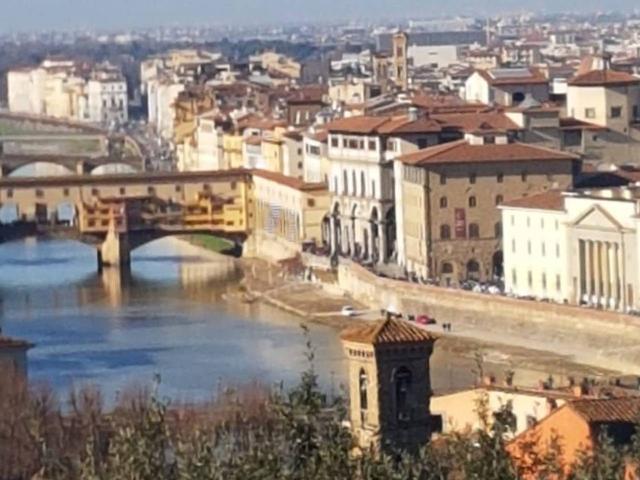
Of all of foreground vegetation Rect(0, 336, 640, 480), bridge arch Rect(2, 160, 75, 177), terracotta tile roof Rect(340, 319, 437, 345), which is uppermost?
foreground vegetation Rect(0, 336, 640, 480)

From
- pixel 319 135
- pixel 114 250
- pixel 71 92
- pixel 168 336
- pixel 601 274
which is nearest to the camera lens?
pixel 601 274

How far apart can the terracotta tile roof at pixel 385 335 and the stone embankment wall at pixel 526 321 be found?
1066 centimetres

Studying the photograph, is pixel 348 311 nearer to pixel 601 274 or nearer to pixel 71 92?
pixel 601 274

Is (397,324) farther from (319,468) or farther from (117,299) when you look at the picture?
(117,299)

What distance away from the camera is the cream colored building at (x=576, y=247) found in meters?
26.6

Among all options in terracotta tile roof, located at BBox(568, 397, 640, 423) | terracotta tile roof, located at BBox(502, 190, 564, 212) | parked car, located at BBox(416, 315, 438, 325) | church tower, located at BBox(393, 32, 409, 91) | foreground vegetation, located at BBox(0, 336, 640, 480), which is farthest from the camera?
church tower, located at BBox(393, 32, 409, 91)

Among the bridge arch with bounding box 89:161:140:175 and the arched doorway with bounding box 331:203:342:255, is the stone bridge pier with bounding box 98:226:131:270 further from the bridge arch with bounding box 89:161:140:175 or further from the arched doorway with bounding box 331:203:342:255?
the bridge arch with bounding box 89:161:140:175

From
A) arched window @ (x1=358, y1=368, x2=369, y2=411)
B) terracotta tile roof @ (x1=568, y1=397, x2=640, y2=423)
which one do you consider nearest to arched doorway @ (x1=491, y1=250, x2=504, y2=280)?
terracotta tile roof @ (x1=568, y1=397, x2=640, y2=423)

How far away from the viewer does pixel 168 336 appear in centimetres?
2789

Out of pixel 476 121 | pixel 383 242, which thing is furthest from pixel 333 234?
pixel 476 121

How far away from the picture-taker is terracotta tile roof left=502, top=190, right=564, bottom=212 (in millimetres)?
28297

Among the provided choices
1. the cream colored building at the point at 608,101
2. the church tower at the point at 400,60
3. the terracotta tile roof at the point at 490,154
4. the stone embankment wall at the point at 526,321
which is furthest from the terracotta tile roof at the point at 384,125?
the church tower at the point at 400,60

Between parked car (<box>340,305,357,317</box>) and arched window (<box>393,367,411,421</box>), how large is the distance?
55.2ft

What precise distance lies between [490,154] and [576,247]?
3.42 m
